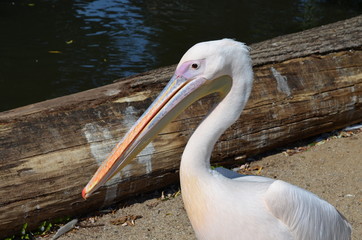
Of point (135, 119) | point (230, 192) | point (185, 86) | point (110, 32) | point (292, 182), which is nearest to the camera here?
point (230, 192)

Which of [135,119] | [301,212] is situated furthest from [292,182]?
[301,212]

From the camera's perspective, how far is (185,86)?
106 inches

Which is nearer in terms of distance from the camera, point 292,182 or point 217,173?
point 217,173

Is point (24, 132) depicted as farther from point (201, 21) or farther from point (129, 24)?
point (201, 21)

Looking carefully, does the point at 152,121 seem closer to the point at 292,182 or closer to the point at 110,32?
the point at 292,182

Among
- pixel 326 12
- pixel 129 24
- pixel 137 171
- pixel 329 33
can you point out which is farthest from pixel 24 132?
pixel 326 12

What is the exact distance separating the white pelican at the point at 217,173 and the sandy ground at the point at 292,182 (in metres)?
1.23

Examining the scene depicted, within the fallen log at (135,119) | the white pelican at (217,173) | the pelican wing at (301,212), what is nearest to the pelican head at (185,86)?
the white pelican at (217,173)

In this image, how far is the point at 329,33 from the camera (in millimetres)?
5539

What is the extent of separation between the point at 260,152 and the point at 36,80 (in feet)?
12.7

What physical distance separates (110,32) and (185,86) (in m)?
6.80

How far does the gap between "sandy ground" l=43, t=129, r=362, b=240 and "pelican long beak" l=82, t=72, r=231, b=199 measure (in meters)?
1.28

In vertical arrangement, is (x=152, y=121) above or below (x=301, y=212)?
above

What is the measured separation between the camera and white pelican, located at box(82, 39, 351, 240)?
8.48ft
